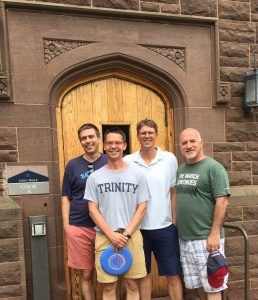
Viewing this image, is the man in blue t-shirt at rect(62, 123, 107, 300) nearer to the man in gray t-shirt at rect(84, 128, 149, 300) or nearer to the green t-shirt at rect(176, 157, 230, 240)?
the man in gray t-shirt at rect(84, 128, 149, 300)

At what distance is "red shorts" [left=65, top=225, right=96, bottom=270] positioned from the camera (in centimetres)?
307

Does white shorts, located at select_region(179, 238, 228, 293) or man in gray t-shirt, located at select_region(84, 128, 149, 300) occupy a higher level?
man in gray t-shirt, located at select_region(84, 128, 149, 300)

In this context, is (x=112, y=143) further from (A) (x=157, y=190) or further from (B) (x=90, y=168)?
(A) (x=157, y=190)

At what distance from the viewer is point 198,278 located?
3.04 meters

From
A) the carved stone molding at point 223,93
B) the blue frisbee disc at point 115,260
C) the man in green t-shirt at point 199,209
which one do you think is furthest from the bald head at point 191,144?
the carved stone molding at point 223,93

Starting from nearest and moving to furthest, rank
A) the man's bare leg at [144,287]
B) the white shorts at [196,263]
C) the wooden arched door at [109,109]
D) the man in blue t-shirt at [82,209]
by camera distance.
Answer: the white shorts at [196,263], the man in blue t-shirt at [82,209], the man's bare leg at [144,287], the wooden arched door at [109,109]

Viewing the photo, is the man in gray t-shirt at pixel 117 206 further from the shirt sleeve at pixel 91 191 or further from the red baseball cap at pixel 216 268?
the red baseball cap at pixel 216 268

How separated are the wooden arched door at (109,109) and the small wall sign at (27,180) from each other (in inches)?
11.3

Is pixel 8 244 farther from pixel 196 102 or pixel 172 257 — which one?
pixel 196 102

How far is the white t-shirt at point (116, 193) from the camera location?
280cm

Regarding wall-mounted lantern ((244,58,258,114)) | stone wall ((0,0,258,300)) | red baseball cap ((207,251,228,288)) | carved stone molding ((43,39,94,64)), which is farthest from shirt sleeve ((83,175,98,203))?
wall-mounted lantern ((244,58,258,114))

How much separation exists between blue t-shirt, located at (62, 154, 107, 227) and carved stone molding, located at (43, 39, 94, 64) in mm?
1180

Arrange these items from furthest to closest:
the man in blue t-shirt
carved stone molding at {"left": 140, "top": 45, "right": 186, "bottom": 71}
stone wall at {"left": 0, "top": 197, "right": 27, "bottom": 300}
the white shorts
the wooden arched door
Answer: carved stone molding at {"left": 140, "top": 45, "right": 186, "bottom": 71}, the wooden arched door, stone wall at {"left": 0, "top": 197, "right": 27, "bottom": 300}, the man in blue t-shirt, the white shorts

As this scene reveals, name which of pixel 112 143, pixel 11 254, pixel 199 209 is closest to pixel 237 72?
pixel 199 209
